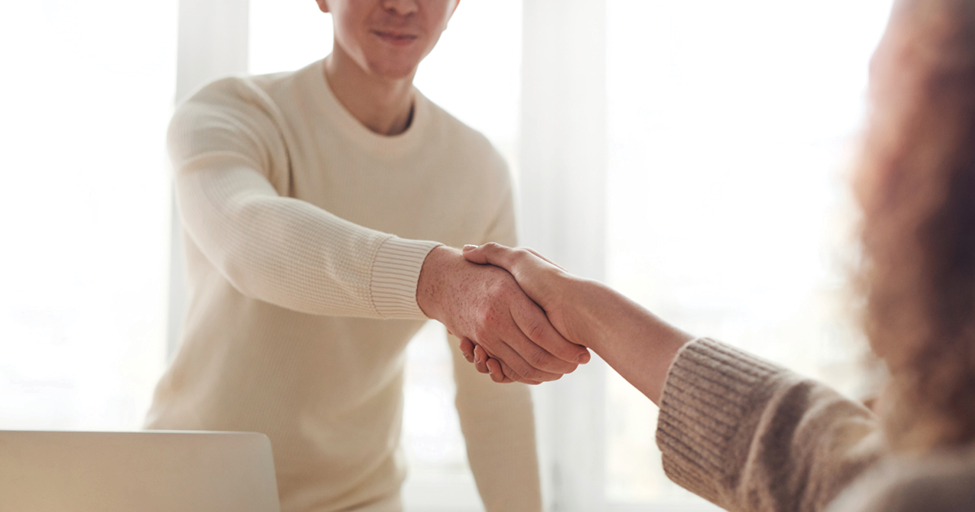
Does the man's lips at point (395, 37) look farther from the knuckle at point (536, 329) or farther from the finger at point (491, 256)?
the knuckle at point (536, 329)

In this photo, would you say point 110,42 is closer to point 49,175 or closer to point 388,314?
point 49,175

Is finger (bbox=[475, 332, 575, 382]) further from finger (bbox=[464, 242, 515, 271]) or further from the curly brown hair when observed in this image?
the curly brown hair

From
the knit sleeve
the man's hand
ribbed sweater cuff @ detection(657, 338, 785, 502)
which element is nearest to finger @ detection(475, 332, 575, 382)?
the man's hand

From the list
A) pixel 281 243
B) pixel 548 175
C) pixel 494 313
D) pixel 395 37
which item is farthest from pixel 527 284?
pixel 548 175

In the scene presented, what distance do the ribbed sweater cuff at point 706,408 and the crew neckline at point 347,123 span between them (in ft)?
2.72

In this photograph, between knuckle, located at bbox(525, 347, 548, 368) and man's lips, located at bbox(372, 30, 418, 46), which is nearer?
knuckle, located at bbox(525, 347, 548, 368)

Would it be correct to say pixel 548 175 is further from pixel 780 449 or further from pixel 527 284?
pixel 780 449

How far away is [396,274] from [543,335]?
21 cm

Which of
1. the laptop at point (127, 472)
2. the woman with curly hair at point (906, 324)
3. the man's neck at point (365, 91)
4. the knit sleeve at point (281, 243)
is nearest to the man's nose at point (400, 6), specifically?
the man's neck at point (365, 91)

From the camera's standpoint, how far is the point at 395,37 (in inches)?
46.6

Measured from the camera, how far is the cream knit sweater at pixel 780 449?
1.20 feet

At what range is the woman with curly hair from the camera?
0.40 meters

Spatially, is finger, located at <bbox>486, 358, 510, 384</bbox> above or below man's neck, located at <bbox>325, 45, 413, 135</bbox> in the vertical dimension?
below

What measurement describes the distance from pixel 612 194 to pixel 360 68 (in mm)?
876
